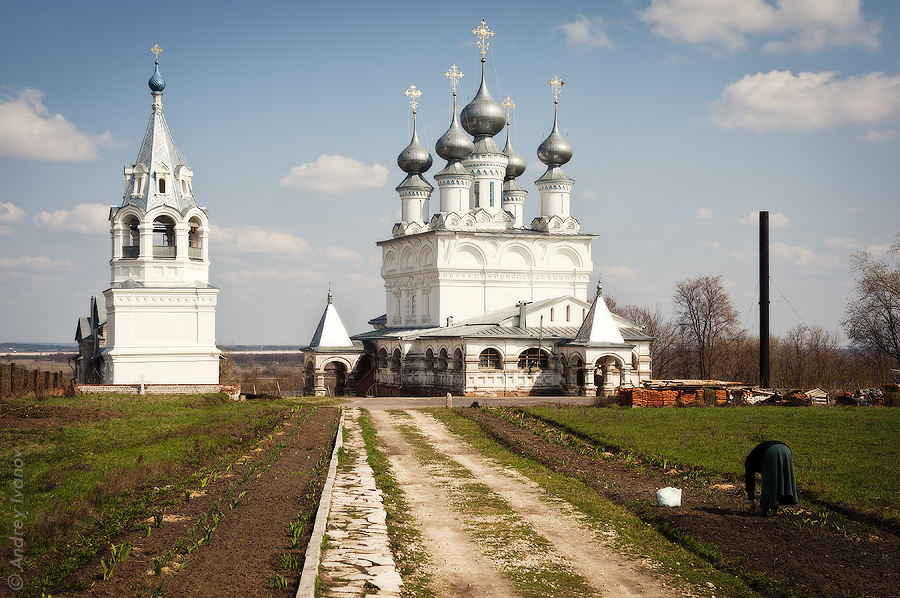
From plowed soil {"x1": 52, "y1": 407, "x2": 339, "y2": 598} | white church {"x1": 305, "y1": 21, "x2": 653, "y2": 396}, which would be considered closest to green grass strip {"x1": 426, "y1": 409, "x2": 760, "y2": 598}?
plowed soil {"x1": 52, "y1": 407, "x2": 339, "y2": 598}

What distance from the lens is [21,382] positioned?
25625 millimetres

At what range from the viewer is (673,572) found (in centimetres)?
759

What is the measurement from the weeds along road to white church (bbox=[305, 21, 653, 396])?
60.6 ft

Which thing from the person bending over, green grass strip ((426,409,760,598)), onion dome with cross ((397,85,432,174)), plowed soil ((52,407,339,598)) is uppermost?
onion dome with cross ((397,85,432,174))

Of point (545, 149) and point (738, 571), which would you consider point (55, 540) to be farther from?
point (545, 149)

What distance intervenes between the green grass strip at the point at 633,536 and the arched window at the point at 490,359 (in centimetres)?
1776

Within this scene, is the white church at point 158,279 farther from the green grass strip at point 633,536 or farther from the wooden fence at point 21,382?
the green grass strip at point 633,536

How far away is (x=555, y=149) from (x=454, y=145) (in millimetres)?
4559

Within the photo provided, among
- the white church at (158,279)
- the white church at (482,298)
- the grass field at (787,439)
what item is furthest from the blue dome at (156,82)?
the grass field at (787,439)

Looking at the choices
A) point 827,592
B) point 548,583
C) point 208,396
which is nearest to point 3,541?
point 548,583

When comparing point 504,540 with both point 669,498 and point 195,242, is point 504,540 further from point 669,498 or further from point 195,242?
point 195,242

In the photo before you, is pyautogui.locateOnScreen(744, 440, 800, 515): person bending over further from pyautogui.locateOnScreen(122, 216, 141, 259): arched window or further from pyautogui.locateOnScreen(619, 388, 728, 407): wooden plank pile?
pyautogui.locateOnScreen(122, 216, 141, 259): arched window

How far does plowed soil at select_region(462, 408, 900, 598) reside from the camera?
720cm

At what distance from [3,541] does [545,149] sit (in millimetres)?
33134
